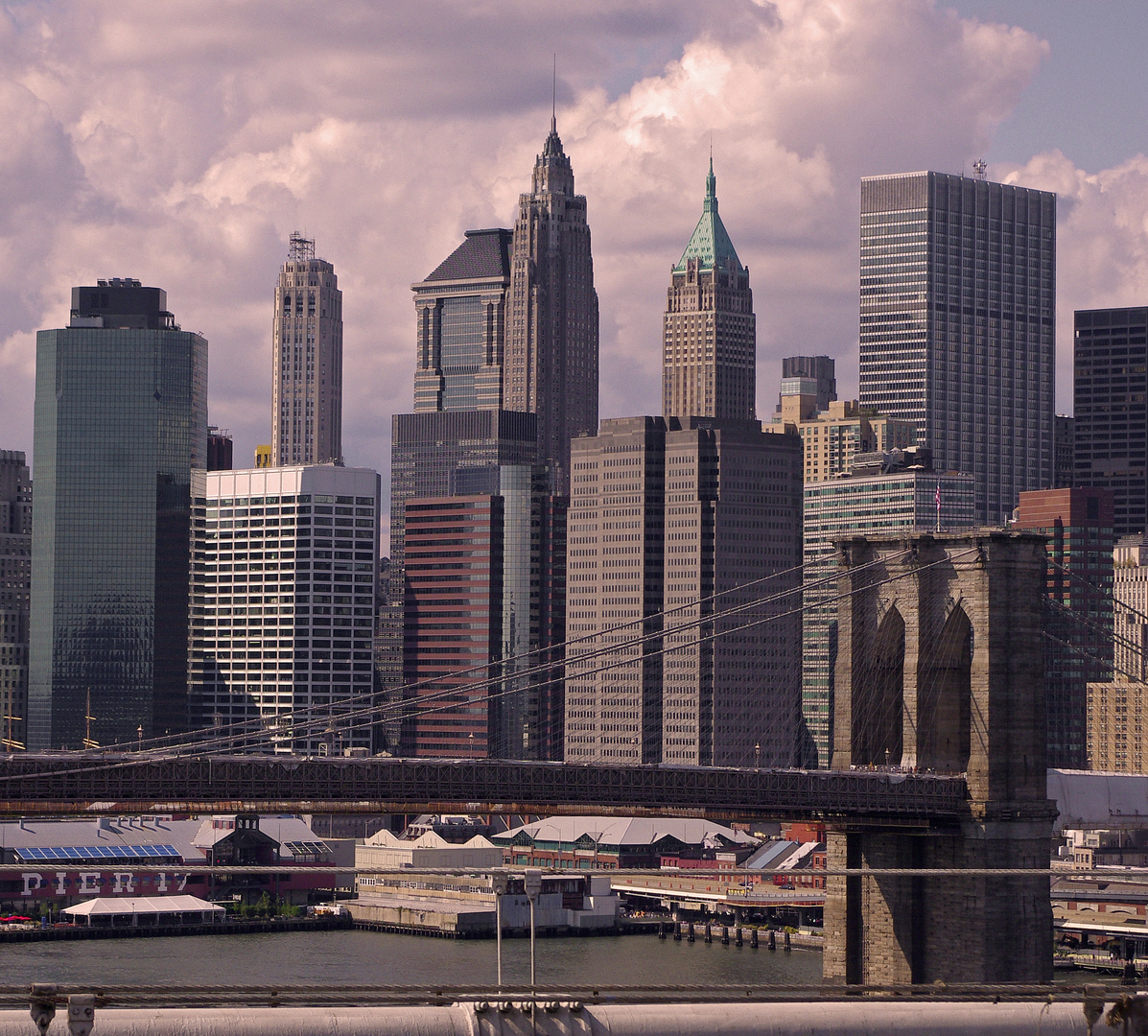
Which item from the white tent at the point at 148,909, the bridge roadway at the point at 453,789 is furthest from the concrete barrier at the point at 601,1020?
the white tent at the point at 148,909

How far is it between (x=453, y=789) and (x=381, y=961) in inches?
1045

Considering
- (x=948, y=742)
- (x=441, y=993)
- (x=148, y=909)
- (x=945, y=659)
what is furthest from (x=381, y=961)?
(x=441, y=993)

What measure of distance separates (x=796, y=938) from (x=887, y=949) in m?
33.5

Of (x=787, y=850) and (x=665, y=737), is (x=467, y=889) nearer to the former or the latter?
(x=787, y=850)

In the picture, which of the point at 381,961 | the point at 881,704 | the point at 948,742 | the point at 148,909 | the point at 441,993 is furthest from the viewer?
the point at 148,909

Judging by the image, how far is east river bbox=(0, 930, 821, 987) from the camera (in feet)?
300

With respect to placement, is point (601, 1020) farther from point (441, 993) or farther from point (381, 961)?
point (381, 961)

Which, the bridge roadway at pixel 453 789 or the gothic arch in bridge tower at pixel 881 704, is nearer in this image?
the bridge roadway at pixel 453 789

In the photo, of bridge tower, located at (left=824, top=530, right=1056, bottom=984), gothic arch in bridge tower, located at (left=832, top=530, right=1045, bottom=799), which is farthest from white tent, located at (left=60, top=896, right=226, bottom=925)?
gothic arch in bridge tower, located at (left=832, top=530, right=1045, bottom=799)

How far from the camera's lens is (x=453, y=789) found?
78062 mm

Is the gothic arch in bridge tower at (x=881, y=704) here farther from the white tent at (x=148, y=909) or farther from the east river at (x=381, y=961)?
the white tent at (x=148, y=909)

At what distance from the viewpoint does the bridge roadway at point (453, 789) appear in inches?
2879

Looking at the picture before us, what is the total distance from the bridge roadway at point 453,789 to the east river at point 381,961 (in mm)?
7947

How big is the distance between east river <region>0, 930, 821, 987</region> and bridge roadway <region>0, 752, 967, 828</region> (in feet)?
26.1
